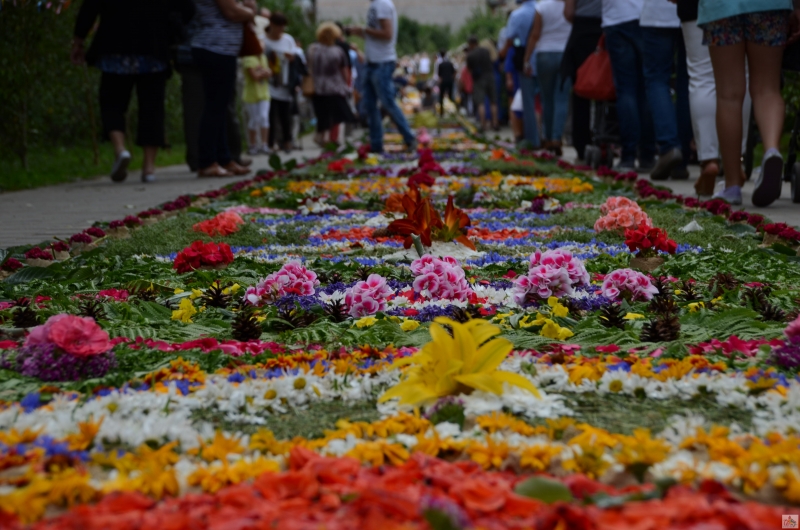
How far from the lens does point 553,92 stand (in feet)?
41.6

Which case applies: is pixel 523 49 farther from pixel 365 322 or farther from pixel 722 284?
pixel 365 322

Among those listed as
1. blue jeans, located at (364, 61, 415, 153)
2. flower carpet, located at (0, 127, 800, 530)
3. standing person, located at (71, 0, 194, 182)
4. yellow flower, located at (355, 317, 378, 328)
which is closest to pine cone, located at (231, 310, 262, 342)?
flower carpet, located at (0, 127, 800, 530)

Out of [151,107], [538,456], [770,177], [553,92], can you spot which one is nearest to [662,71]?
[770,177]

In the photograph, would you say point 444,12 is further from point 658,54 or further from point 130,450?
point 130,450

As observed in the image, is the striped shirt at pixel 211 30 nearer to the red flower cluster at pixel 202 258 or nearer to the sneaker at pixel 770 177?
the sneaker at pixel 770 177

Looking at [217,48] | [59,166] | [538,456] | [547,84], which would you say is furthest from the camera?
[547,84]

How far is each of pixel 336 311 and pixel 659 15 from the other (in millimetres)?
6231

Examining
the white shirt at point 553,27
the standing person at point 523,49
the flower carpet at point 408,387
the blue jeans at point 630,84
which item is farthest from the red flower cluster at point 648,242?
the standing person at point 523,49

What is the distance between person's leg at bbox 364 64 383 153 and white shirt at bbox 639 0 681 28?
16.0ft

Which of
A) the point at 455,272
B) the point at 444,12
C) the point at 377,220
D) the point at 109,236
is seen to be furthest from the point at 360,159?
the point at 444,12

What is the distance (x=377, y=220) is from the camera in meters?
6.30

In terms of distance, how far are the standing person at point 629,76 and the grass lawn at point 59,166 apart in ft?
19.4

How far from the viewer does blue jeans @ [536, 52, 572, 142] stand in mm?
12273

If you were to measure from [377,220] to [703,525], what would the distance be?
479cm
